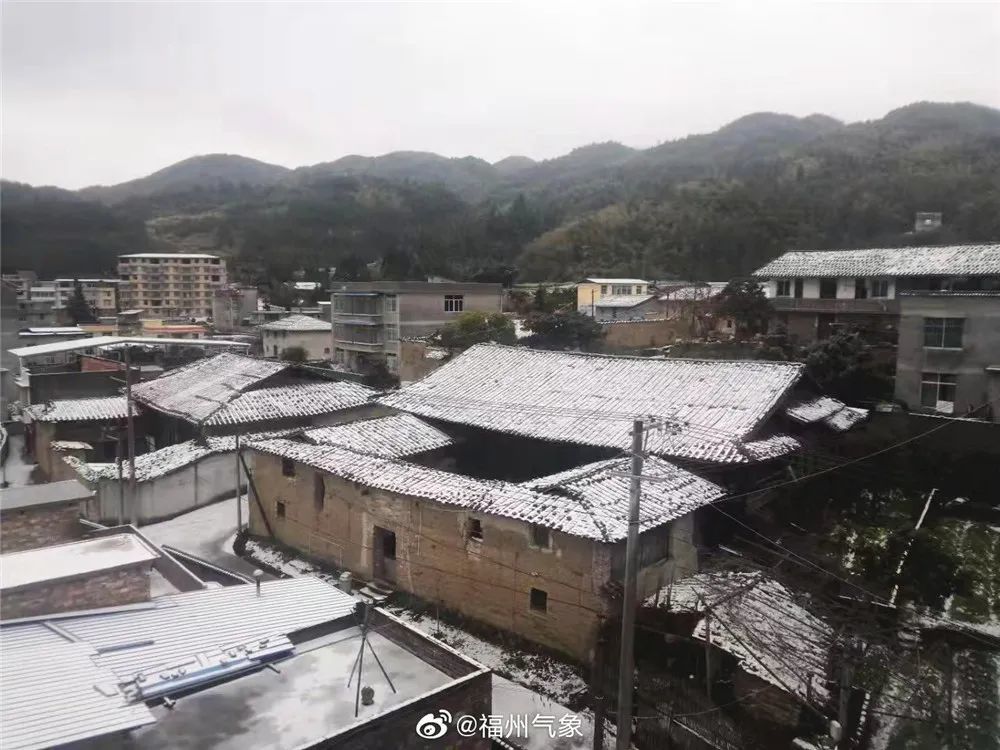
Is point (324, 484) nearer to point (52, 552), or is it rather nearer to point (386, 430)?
point (386, 430)

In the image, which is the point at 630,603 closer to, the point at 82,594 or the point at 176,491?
the point at 82,594

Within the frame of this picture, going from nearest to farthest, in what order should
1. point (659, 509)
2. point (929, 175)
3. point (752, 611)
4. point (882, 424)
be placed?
1. point (752, 611)
2. point (659, 509)
3. point (882, 424)
4. point (929, 175)

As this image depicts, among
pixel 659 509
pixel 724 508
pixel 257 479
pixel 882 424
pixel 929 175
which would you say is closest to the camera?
pixel 659 509

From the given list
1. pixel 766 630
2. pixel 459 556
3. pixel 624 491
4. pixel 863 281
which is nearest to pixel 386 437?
pixel 459 556

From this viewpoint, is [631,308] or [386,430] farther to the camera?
[631,308]

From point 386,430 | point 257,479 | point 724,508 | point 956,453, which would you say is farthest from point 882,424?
point 257,479

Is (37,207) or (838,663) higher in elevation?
(37,207)
